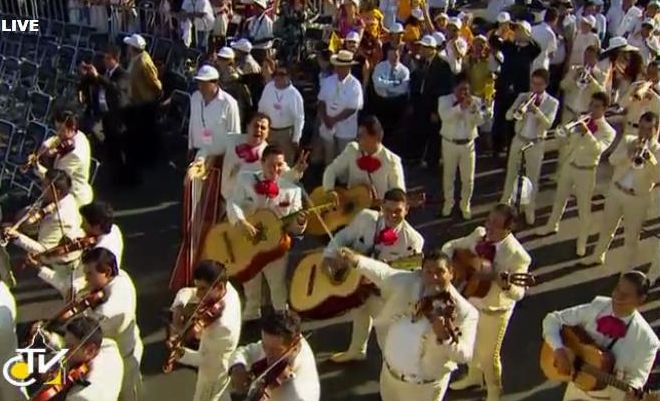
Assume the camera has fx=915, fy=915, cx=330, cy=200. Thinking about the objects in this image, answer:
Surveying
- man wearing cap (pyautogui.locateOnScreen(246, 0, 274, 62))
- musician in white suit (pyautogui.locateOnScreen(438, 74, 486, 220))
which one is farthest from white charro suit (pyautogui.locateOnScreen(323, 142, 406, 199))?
man wearing cap (pyautogui.locateOnScreen(246, 0, 274, 62))

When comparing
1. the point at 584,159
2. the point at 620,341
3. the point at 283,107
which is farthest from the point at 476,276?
the point at 283,107

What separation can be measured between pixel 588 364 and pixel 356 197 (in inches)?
105

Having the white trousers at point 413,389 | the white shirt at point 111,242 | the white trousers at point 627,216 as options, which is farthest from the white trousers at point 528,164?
the white shirt at point 111,242

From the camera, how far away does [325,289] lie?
Answer: 6.64 meters

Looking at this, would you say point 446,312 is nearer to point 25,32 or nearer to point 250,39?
point 250,39

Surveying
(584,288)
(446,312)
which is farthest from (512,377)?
(446,312)

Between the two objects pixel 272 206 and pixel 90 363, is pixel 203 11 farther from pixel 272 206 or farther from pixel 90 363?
pixel 90 363

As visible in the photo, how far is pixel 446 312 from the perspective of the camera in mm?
5227

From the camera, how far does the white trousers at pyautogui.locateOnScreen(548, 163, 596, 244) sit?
881cm

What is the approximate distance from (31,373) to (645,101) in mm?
6985

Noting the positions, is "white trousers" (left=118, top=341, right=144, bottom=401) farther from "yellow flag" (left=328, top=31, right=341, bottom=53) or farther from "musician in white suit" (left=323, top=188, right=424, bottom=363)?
"yellow flag" (left=328, top=31, right=341, bottom=53)

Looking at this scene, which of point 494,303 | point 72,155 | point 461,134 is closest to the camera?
point 494,303

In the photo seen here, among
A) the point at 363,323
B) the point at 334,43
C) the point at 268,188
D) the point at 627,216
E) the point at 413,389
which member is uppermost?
the point at 334,43

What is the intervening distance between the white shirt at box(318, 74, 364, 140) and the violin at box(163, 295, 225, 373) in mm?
4547
